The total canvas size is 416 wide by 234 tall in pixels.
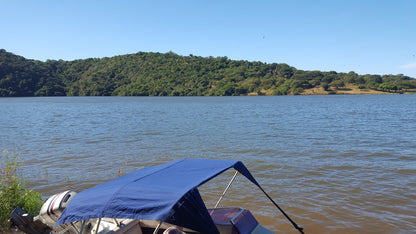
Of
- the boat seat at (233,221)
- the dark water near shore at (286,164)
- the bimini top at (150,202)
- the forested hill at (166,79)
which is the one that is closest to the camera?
the bimini top at (150,202)

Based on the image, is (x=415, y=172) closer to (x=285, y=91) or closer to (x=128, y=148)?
(x=128, y=148)

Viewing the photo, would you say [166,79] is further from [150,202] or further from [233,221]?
[150,202]

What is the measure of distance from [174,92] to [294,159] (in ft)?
435

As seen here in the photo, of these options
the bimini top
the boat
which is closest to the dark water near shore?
the boat

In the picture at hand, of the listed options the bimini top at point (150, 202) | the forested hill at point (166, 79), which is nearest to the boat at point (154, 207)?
the bimini top at point (150, 202)

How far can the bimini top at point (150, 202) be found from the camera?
4.42 meters

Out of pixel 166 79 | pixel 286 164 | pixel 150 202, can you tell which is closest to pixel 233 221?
pixel 150 202

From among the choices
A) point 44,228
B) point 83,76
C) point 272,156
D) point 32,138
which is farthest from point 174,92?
point 44,228

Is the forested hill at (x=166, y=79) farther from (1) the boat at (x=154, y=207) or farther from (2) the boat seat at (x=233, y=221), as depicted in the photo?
(1) the boat at (x=154, y=207)

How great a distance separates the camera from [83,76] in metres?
156

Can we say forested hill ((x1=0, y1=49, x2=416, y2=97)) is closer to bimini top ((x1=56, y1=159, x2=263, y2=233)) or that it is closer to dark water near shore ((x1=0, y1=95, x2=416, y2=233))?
dark water near shore ((x1=0, y1=95, x2=416, y2=233))

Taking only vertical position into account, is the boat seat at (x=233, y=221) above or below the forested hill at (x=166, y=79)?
below

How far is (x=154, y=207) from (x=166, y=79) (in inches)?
6059

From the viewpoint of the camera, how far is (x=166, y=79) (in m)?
156
